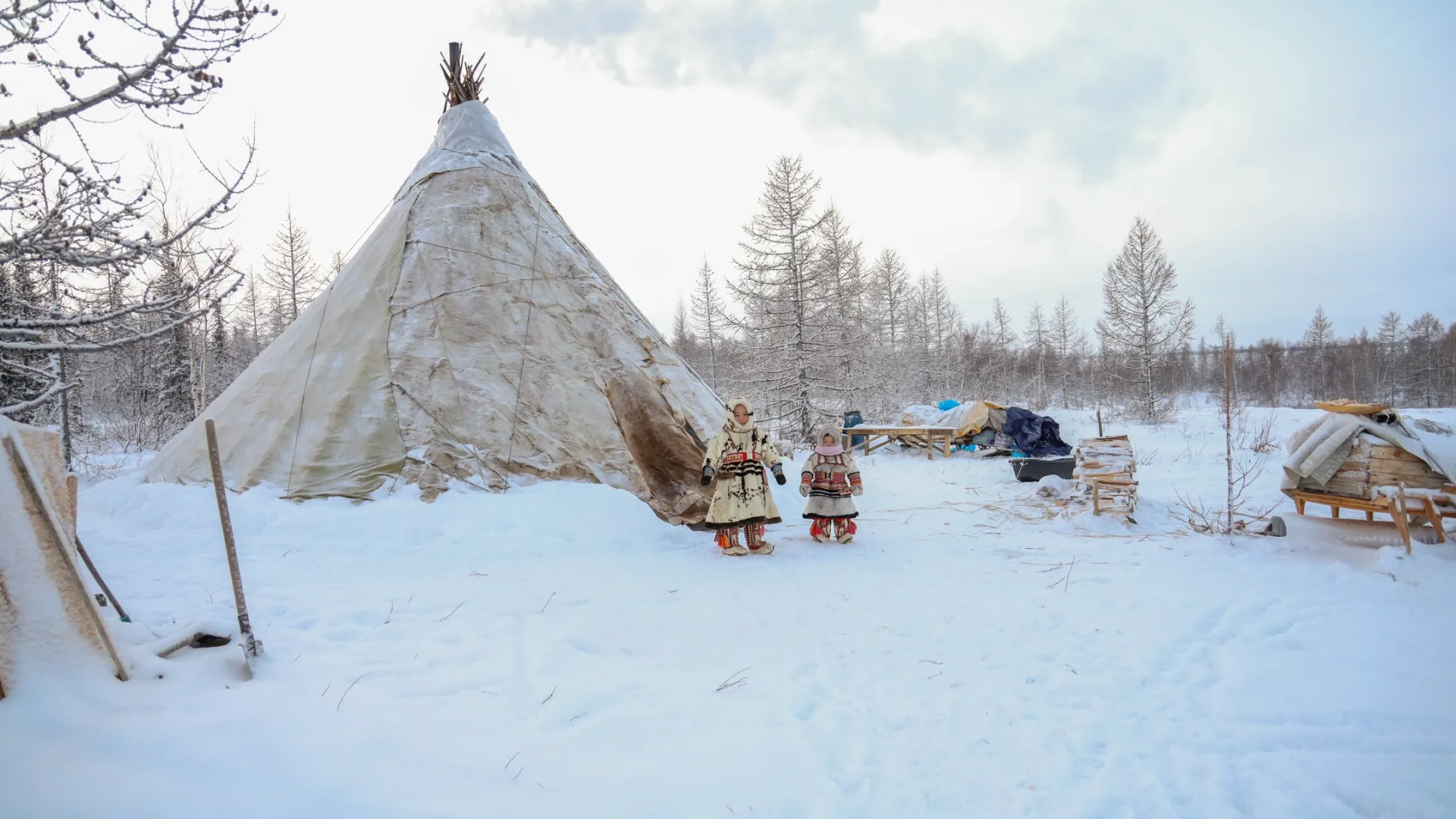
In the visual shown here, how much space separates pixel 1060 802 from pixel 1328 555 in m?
4.58

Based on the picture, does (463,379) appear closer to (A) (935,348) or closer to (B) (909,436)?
(B) (909,436)

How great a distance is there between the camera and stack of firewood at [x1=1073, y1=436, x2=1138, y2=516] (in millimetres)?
6938

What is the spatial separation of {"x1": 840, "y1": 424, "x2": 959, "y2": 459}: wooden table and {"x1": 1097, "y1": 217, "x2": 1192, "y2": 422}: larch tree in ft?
31.0

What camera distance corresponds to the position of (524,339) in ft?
22.7

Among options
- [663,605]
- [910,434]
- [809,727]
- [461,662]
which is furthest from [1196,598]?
[910,434]

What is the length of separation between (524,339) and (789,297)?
10.9 metres

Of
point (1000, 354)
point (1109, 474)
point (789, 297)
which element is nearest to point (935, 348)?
point (1000, 354)

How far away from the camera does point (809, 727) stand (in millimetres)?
2840

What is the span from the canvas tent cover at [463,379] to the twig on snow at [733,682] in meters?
3.25

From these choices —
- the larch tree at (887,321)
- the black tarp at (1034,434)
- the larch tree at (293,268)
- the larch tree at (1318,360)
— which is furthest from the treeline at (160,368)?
the larch tree at (1318,360)

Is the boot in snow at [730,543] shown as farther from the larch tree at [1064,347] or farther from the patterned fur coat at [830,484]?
the larch tree at [1064,347]

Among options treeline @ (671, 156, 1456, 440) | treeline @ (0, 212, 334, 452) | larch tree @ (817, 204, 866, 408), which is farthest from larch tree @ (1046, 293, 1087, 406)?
Result: treeline @ (0, 212, 334, 452)

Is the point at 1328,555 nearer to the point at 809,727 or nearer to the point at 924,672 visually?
the point at 924,672

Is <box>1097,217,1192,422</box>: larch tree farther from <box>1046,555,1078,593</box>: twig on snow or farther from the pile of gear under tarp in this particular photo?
<box>1046,555,1078,593</box>: twig on snow
